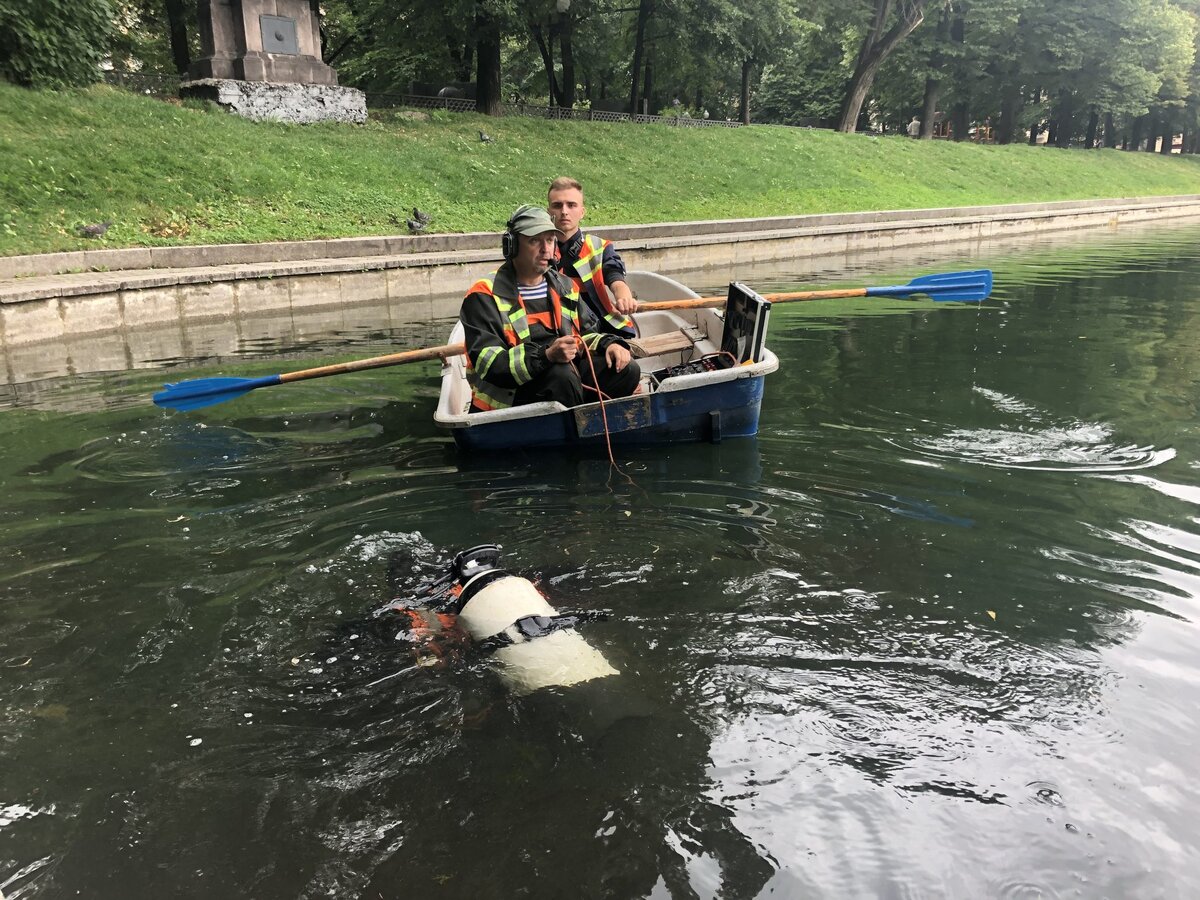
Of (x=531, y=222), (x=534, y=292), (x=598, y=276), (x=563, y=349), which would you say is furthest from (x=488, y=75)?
(x=563, y=349)

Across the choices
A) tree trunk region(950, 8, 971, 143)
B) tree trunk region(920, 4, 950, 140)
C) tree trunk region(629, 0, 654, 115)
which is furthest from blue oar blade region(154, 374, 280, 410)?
tree trunk region(950, 8, 971, 143)

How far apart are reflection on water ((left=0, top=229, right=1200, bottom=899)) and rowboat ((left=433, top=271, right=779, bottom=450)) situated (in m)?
0.20

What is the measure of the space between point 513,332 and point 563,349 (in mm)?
438

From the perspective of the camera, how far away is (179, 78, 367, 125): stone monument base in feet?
57.4

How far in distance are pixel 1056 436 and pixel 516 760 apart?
4895 millimetres

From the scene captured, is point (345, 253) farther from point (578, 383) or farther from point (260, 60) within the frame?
point (578, 383)

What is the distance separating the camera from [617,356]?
17.9ft

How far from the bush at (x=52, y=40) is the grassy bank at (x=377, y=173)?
19.9 inches

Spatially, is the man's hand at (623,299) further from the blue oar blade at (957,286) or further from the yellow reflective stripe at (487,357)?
the blue oar blade at (957,286)

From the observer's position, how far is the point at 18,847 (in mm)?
2486

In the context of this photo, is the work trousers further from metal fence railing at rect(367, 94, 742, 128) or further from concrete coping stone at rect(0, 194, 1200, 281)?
metal fence railing at rect(367, 94, 742, 128)

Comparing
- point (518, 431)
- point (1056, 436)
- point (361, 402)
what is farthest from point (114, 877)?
point (1056, 436)

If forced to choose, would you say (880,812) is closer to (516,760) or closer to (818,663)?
(818,663)

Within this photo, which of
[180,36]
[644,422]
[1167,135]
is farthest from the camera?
[1167,135]
